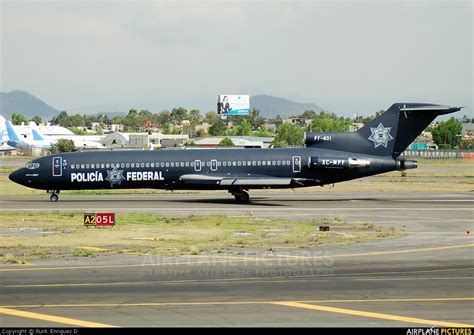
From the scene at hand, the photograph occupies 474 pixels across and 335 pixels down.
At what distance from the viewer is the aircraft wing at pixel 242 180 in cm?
4891

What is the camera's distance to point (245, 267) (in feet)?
80.3

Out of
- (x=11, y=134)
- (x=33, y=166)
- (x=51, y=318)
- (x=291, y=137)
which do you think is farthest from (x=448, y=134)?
(x=51, y=318)

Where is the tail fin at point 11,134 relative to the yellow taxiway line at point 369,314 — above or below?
above

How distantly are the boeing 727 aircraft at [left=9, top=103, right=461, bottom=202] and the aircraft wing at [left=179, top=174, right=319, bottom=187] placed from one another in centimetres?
7

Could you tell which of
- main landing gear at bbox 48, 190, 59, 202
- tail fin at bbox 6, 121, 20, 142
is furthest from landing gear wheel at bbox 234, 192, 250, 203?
tail fin at bbox 6, 121, 20, 142

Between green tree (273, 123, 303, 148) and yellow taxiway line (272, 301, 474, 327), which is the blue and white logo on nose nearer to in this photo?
yellow taxiway line (272, 301, 474, 327)

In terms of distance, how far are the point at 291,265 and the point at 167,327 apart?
Result: 9179 millimetres

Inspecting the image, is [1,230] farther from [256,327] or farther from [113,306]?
[256,327]

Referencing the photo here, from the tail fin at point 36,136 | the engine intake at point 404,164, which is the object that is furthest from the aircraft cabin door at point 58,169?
the tail fin at point 36,136

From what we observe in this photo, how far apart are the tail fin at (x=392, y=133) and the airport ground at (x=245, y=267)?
4526mm

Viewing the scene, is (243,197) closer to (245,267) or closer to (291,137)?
(245,267)

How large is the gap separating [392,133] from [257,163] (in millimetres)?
9454

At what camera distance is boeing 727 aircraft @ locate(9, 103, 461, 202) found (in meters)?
49.9

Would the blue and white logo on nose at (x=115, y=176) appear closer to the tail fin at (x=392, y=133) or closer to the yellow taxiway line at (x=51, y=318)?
the tail fin at (x=392, y=133)
